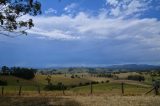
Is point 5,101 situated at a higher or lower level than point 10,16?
lower

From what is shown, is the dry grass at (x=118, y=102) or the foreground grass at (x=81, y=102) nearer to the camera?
the dry grass at (x=118, y=102)

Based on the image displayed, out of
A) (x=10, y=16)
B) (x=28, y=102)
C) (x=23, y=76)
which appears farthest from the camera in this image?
(x=23, y=76)

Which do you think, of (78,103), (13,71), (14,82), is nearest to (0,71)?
(13,71)

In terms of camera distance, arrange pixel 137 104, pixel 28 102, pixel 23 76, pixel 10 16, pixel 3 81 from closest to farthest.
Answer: pixel 137 104 < pixel 28 102 < pixel 10 16 < pixel 3 81 < pixel 23 76

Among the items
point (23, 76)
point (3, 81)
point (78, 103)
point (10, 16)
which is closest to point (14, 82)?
point (3, 81)

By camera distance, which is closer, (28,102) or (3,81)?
(28,102)

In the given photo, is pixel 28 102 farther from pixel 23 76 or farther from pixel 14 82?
pixel 23 76

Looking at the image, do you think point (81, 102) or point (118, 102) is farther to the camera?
point (81, 102)

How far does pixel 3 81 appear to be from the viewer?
321 feet

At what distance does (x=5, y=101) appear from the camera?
118ft

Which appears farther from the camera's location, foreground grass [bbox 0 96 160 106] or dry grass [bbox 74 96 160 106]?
foreground grass [bbox 0 96 160 106]

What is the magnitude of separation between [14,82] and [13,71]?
17756mm

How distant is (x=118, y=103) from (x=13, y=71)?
296 ft

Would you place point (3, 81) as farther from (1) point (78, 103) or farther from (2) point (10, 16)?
(1) point (78, 103)
